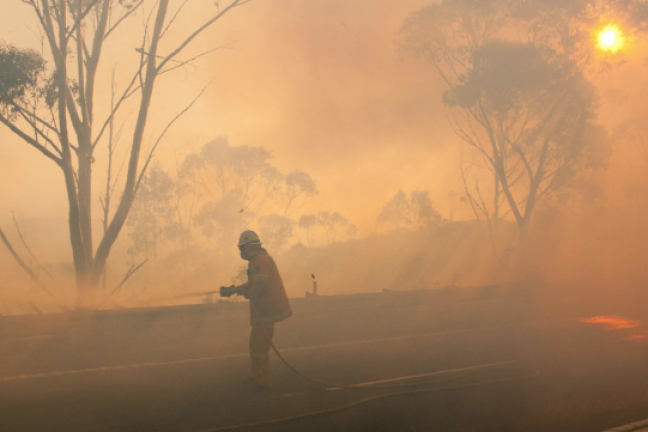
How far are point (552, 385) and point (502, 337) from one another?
3.34 metres

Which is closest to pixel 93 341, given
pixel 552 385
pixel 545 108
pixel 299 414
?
pixel 299 414

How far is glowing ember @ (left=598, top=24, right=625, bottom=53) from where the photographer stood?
26.7 metres

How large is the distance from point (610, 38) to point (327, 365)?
25953mm

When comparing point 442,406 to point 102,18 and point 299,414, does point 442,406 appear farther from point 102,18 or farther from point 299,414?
point 102,18

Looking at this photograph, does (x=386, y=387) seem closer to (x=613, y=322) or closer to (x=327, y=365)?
(x=327, y=365)

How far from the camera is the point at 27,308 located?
45.0ft

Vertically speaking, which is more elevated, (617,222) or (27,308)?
(617,222)

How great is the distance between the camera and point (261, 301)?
6598mm

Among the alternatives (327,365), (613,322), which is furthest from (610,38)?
(327,365)

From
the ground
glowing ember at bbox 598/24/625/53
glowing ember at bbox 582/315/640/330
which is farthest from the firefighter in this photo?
glowing ember at bbox 598/24/625/53

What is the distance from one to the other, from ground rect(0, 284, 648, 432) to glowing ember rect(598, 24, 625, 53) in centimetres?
1822

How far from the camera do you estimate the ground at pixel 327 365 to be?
5.34 metres

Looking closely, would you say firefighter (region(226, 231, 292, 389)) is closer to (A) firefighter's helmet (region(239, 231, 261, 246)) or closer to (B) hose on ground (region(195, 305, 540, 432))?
(A) firefighter's helmet (region(239, 231, 261, 246))

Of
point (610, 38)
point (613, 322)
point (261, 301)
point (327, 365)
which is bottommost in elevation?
point (327, 365)
